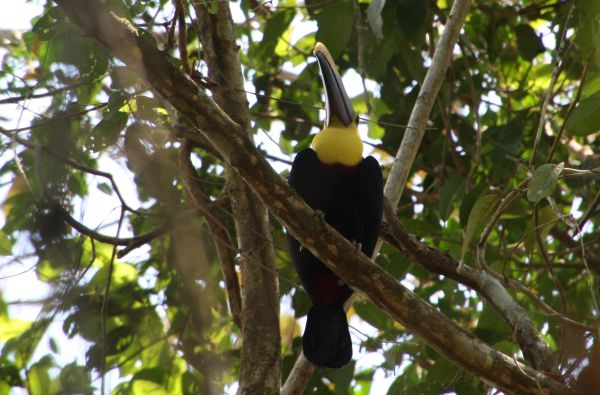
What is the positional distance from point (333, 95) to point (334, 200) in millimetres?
536

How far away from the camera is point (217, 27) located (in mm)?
3178

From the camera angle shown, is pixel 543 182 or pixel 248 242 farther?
pixel 248 242

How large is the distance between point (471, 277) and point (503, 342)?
26 centimetres

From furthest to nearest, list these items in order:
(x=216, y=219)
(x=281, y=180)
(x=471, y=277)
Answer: (x=216, y=219) < (x=471, y=277) < (x=281, y=180)

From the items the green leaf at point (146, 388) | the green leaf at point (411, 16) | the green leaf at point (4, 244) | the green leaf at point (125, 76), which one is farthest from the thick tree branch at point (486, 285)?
the green leaf at point (4, 244)

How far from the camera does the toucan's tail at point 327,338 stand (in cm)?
295

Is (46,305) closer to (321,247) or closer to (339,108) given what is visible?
(321,247)

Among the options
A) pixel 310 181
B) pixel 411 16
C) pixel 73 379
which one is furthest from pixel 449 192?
pixel 73 379

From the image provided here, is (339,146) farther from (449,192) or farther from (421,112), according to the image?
(449,192)

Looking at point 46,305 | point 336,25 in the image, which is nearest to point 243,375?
point 46,305

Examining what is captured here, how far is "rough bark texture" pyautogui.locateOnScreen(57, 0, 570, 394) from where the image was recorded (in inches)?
90.7

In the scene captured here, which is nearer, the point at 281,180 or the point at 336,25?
the point at 281,180

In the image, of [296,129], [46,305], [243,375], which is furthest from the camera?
[296,129]

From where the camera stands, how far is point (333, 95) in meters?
3.61
